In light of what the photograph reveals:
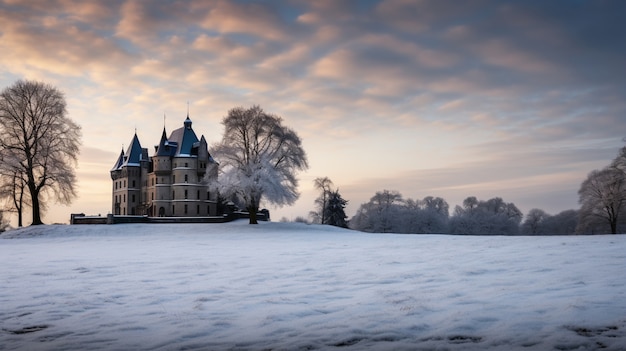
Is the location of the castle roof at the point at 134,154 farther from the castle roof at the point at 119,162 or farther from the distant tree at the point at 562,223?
the distant tree at the point at 562,223

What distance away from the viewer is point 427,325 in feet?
Answer: 25.6

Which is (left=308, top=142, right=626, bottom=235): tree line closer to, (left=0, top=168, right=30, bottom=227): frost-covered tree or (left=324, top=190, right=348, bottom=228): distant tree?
(left=324, top=190, right=348, bottom=228): distant tree

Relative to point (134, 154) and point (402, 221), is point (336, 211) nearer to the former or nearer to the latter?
point (402, 221)

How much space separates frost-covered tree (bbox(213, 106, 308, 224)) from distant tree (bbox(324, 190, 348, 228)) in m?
29.1

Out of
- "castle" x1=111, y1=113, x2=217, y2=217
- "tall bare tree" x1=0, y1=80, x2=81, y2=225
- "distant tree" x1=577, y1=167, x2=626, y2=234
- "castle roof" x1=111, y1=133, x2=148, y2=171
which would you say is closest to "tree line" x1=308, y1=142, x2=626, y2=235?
"distant tree" x1=577, y1=167, x2=626, y2=234

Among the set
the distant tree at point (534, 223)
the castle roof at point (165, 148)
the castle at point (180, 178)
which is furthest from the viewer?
the distant tree at point (534, 223)

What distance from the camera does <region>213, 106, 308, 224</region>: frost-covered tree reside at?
4616cm

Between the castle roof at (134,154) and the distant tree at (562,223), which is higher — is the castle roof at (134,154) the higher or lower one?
the higher one

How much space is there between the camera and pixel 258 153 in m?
48.6

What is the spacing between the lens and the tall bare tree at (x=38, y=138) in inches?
1735

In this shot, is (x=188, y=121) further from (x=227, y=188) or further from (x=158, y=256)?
(x=158, y=256)

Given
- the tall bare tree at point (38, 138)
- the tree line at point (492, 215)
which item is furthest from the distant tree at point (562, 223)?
the tall bare tree at point (38, 138)

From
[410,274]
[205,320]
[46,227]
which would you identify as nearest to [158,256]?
[410,274]

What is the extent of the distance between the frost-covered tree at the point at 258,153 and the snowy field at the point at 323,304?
28.9 metres
